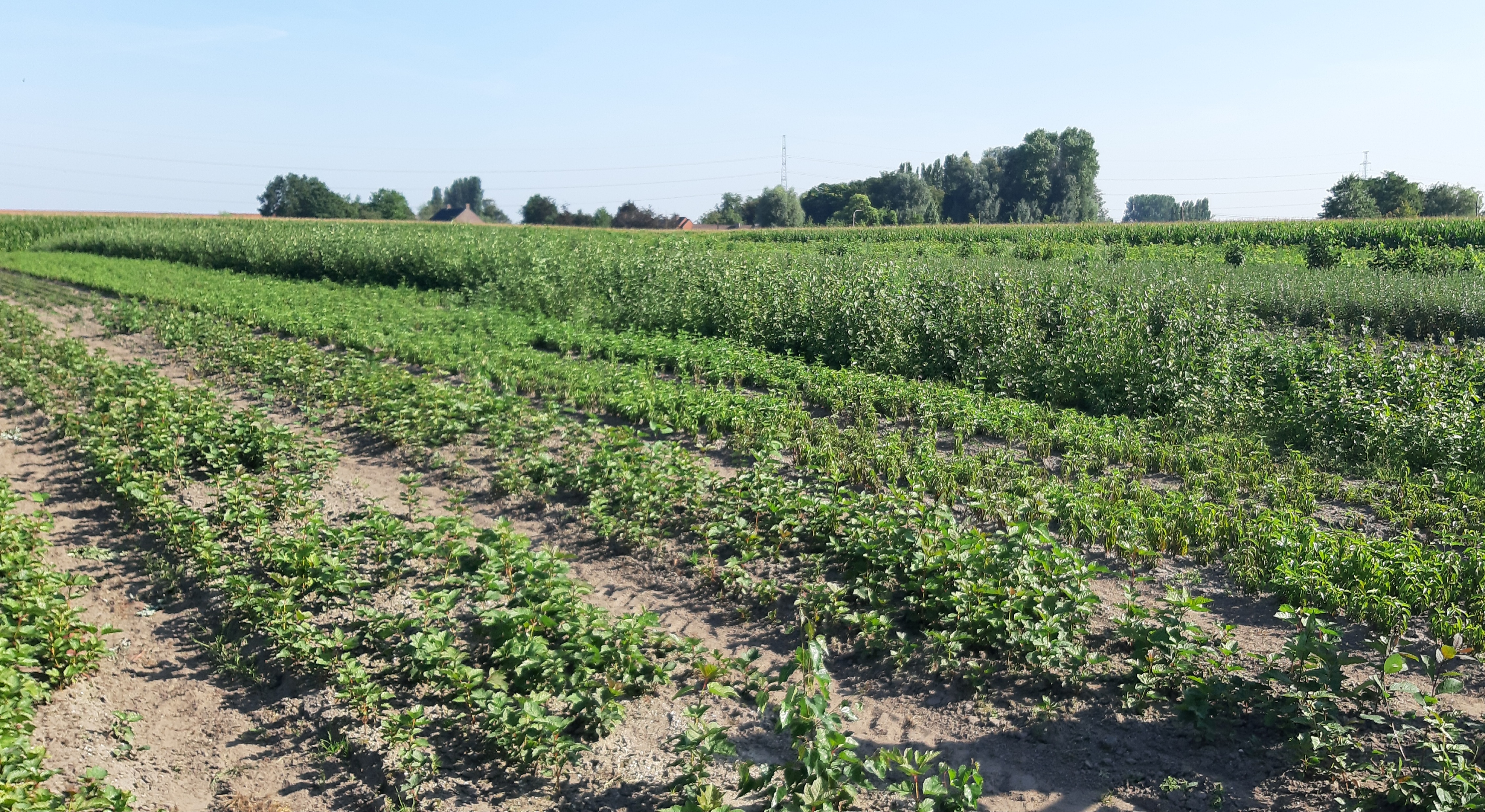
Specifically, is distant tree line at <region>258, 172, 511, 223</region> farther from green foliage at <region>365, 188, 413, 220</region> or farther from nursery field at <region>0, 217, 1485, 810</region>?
nursery field at <region>0, 217, 1485, 810</region>

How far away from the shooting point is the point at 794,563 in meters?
6.31

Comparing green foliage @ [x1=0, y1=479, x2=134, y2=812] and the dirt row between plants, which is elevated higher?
green foliage @ [x1=0, y1=479, x2=134, y2=812]

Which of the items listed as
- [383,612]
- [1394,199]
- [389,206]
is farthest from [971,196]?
[383,612]

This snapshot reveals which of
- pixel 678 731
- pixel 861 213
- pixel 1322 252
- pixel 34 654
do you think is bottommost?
pixel 678 731

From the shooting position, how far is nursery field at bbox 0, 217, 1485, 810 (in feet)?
13.7

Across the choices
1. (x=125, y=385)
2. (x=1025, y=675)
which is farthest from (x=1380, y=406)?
(x=125, y=385)

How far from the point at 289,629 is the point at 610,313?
37.6ft

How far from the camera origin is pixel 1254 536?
6195mm

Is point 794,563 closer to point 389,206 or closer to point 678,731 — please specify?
point 678,731

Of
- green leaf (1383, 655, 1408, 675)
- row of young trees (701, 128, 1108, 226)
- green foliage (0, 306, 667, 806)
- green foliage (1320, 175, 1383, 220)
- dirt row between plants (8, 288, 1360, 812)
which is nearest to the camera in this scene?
green leaf (1383, 655, 1408, 675)

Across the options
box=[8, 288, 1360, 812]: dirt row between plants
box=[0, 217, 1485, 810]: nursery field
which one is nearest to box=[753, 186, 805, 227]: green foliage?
box=[0, 217, 1485, 810]: nursery field

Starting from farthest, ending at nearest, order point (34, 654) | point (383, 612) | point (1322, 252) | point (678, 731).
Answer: point (1322, 252) < point (383, 612) < point (34, 654) < point (678, 731)

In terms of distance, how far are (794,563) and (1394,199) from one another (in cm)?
6559

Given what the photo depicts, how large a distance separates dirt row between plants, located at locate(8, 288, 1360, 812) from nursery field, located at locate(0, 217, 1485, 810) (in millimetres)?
25
